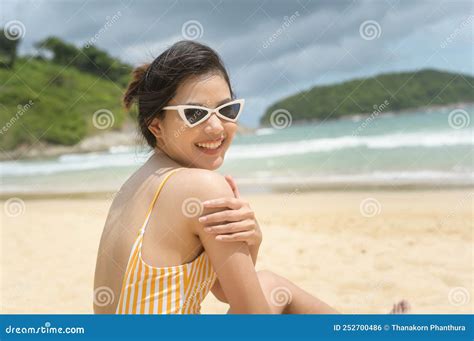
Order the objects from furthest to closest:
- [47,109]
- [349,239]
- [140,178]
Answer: [47,109] < [349,239] < [140,178]

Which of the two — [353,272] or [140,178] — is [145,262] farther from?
[353,272]

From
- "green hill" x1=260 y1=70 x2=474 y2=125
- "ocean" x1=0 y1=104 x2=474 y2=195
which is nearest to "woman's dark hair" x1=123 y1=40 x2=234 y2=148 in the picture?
"ocean" x1=0 y1=104 x2=474 y2=195

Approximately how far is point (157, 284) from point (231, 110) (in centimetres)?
66

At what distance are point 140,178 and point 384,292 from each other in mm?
2792

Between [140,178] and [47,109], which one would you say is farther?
[47,109]

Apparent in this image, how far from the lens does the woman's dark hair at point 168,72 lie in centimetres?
174

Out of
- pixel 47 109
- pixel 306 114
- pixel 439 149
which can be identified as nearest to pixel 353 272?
pixel 439 149

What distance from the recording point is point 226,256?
169cm

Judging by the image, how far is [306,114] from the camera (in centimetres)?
5284

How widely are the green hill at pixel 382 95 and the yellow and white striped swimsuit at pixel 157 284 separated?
38.5 meters

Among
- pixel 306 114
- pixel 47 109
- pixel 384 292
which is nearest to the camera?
pixel 384 292

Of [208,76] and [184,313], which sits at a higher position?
[208,76]

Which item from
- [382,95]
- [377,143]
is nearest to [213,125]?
[377,143]

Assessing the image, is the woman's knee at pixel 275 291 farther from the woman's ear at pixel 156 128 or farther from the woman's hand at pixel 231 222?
the woman's ear at pixel 156 128
